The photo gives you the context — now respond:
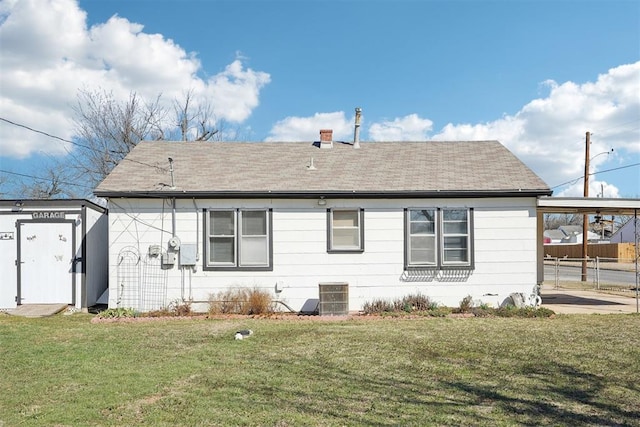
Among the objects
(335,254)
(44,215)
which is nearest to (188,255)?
(335,254)

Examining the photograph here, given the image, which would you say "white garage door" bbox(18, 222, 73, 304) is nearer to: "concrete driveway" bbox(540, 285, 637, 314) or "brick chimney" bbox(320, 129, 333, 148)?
"brick chimney" bbox(320, 129, 333, 148)

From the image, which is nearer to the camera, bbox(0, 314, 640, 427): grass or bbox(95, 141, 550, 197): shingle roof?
bbox(0, 314, 640, 427): grass

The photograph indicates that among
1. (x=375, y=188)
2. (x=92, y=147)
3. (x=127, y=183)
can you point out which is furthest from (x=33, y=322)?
(x=92, y=147)

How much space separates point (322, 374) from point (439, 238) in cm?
637

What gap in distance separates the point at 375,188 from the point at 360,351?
504 cm

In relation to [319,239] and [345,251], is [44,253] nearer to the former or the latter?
[319,239]

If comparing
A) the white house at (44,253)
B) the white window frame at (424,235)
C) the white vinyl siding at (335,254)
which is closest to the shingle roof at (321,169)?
the white vinyl siding at (335,254)

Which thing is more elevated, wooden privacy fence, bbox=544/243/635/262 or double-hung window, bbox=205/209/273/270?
double-hung window, bbox=205/209/273/270

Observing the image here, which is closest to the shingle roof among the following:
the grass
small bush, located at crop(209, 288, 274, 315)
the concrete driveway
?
small bush, located at crop(209, 288, 274, 315)

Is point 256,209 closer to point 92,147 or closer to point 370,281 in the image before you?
point 370,281

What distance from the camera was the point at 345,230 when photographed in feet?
38.9

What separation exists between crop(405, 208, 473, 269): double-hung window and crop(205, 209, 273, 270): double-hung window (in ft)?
11.0

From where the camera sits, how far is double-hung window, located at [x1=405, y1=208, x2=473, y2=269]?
11727 millimetres

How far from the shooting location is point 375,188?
11742 mm
